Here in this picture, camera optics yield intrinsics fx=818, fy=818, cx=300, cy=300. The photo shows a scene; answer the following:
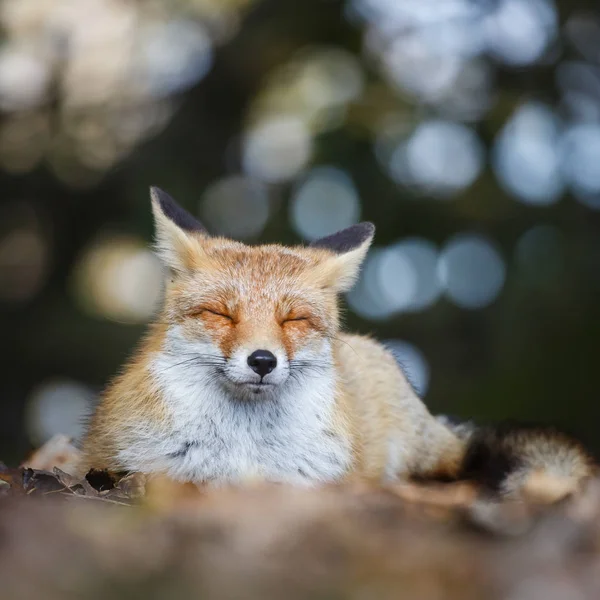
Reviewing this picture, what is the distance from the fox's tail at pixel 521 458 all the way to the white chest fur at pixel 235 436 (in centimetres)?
116

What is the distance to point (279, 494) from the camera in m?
3.30

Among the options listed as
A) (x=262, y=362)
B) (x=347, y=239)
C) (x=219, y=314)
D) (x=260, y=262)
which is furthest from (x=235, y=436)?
(x=347, y=239)

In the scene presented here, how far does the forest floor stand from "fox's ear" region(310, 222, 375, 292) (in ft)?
9.42

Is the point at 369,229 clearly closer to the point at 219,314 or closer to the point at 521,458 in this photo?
the point at 219,314

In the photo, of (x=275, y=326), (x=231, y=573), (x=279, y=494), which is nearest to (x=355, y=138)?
(x=275, y=326)

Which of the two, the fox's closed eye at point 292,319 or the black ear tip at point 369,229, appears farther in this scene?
the black ear tip at point 369,229

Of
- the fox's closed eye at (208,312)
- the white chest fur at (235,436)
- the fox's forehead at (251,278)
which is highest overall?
the fox's forehead at (251,278)

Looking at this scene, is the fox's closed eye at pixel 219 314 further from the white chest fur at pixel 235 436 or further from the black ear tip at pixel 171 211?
the black ear tip at pixel 171 211

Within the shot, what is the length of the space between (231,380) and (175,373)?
48 centimetres

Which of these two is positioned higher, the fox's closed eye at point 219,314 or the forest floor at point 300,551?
the fox's closed eye at point 219,314

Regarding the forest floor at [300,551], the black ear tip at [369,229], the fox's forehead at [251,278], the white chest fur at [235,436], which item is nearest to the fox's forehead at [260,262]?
the fox's forehead at [251,278]

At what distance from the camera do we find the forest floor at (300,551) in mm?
2375

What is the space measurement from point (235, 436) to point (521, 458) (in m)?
2.12

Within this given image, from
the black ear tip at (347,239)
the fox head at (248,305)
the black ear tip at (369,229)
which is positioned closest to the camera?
the fox head at (248,305)
